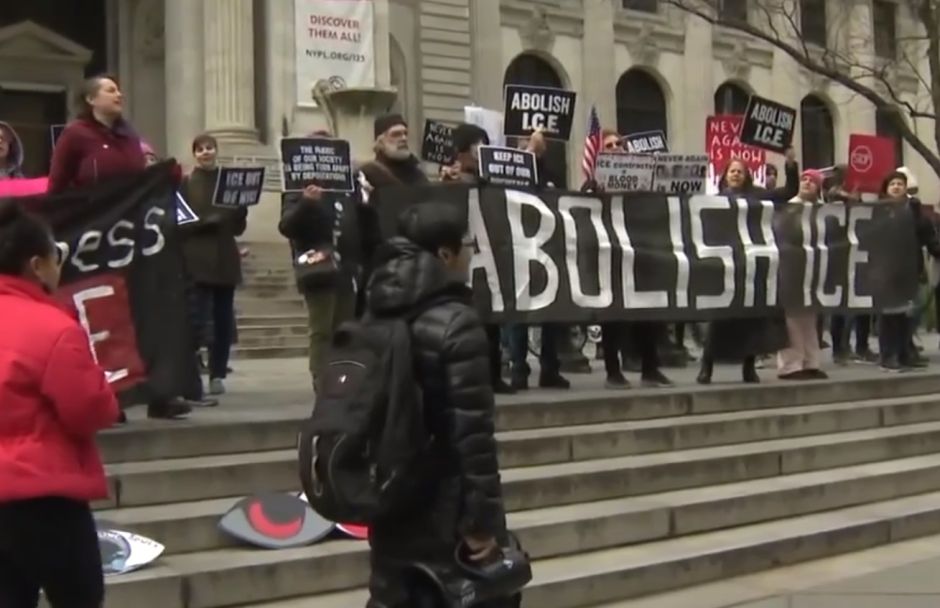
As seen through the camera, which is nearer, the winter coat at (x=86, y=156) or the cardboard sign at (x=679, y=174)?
the winter coat at (x=86, y=156)

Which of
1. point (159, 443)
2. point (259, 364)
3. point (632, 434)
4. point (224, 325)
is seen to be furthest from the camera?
point (259, 364)

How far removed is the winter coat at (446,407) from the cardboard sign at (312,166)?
5331mm

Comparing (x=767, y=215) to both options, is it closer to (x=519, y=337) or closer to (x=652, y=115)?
(x=519, y=337)

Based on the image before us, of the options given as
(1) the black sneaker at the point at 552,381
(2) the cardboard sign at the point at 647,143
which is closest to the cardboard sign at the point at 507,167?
(1) the black sneaker at the point at 552,381

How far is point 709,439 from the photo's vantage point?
9.69 metres

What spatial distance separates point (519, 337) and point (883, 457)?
2.90 m

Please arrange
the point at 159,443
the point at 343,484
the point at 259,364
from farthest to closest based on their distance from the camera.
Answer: the point at 259,364 < the point at 159,443 < the point at 343,484

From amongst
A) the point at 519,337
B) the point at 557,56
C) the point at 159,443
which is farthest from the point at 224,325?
the point at 557,56

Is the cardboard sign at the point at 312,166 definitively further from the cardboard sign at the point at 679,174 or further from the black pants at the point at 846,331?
the black pants at the point at 846,331

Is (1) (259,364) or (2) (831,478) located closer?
(2) (831,478)

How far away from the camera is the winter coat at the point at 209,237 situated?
32.6 ft

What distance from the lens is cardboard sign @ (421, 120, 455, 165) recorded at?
12.4 m

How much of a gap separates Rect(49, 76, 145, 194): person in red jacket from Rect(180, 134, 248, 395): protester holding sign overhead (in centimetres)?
166

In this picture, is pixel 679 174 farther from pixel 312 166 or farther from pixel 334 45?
pixel 334 45
